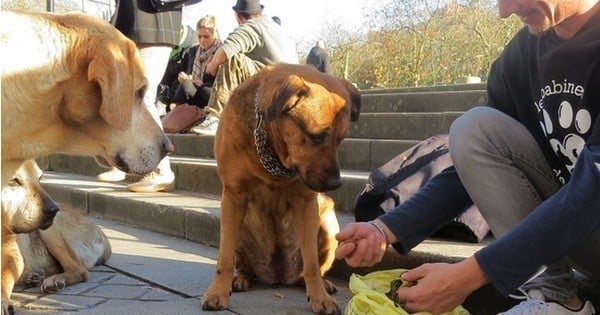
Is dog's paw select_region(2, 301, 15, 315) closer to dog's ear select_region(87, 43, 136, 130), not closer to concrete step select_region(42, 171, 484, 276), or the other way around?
dog's ear select_region(87, 43, 136, 130)

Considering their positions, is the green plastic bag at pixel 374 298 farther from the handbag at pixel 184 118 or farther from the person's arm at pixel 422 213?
the handbag at pixel 184 118

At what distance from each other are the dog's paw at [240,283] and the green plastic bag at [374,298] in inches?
42.5

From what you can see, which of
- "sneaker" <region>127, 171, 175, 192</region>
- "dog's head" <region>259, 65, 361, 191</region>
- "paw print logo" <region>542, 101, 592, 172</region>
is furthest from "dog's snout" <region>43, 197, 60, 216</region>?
"sneaker" <region>127, 171, 175, 192</region>

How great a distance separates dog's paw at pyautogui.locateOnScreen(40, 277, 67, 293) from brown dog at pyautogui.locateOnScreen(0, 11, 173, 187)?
756 millimetres

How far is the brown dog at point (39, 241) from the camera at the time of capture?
10.1ft

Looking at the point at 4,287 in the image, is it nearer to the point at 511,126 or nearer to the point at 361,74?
the point at 511,126

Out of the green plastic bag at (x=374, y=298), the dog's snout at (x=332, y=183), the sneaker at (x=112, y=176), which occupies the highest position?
the dog's snout at (x=332, y=183)

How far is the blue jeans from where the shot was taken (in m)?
2.34

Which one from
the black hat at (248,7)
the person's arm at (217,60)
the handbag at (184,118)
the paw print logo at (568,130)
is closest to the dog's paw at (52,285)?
the paw print logo at (568,130)

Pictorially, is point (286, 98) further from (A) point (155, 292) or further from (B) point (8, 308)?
→ (B) point (8, 308)

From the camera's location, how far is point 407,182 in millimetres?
3379

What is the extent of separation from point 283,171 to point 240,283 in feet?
2.32

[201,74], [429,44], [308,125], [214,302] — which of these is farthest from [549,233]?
[429,44]

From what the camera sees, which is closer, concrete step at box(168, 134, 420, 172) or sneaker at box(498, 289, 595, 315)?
sneaker at box(498, 289, 595, 315)
